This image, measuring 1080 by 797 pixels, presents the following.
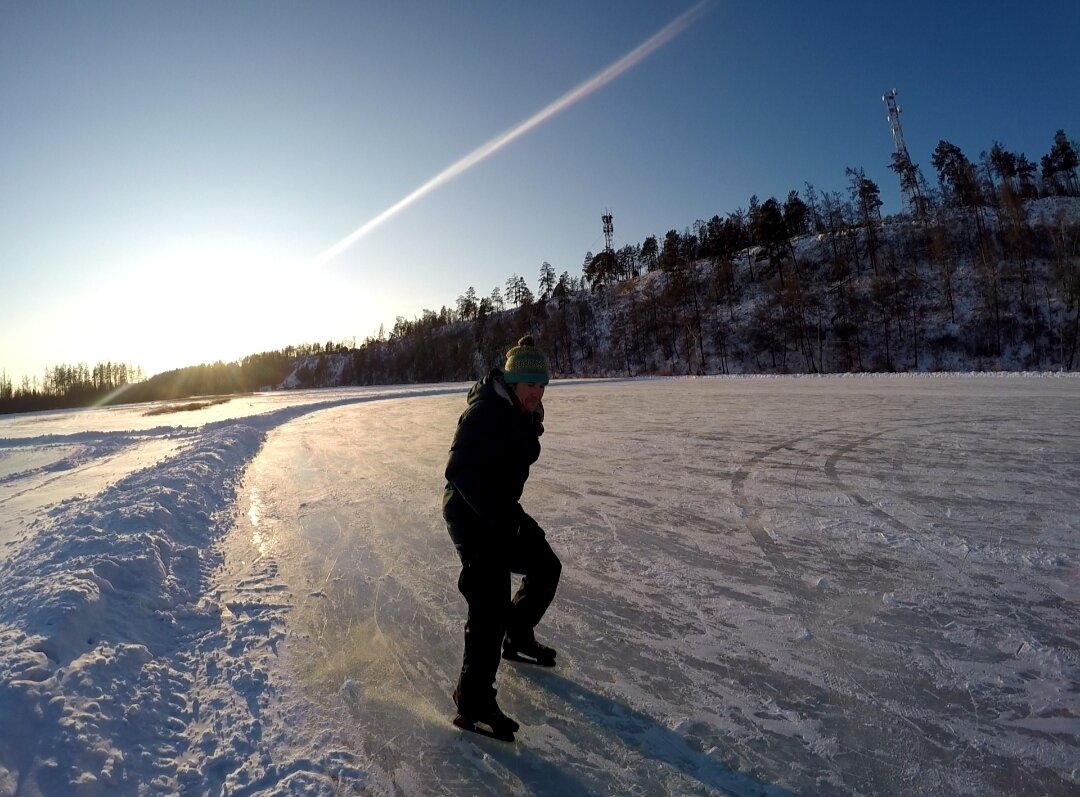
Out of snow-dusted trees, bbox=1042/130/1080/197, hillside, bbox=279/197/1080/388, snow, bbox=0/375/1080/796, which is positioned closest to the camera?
snow, bbox=0/375/1080/796

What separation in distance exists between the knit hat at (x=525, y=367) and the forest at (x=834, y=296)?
48.3 meters

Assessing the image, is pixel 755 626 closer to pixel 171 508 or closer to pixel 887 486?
pixel 887 486

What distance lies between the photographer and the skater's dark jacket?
8.21ft

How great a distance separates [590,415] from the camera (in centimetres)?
1645

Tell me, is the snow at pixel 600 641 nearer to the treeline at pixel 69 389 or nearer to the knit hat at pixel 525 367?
the knit hat at pixel 525 367

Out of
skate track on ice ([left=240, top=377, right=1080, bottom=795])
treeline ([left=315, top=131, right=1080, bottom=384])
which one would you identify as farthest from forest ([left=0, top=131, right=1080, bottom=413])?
skate track on ice ([left=240, top=377, right=1080, bottom=795])

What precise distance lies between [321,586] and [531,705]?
2381 millimetres

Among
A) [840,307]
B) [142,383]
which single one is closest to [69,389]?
[142,383]

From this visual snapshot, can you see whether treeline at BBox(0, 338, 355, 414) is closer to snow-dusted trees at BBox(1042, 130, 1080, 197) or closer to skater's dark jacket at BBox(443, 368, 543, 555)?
skater's dark jacket at BBox(443, 368, 543, 555)

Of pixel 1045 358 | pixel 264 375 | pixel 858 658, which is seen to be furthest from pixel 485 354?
pixel 858 658

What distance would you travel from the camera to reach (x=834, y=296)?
2251 inches

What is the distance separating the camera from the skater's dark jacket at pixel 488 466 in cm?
250

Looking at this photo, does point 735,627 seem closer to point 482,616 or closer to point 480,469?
point 482,616

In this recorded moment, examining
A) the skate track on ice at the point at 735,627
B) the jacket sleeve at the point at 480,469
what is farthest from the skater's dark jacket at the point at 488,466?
the skate track on ice at the point at 735,627
